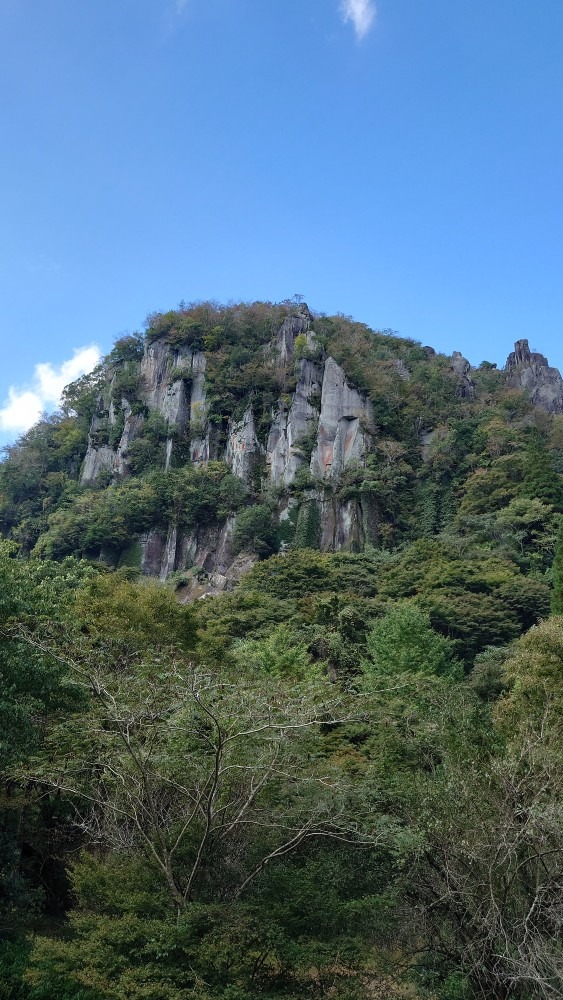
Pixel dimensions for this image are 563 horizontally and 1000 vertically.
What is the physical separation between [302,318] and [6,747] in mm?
57796

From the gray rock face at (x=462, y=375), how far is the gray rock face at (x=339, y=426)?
13.7 m

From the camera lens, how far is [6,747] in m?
8.68

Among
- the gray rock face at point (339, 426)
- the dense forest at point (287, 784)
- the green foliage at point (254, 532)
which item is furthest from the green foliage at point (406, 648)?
the gray rock face at point (339, 426)

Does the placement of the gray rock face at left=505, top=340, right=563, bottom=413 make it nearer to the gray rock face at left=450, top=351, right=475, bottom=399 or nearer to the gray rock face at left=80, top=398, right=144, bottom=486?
the gray rock face at left=450, top=351, right=475, bottom=399

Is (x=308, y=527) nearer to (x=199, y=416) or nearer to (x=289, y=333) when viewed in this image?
(x=199, y=416)

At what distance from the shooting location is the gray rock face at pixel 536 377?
A: 248 ft

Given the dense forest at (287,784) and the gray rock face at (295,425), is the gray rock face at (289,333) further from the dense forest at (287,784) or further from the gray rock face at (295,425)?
the dense forest at (287,784)

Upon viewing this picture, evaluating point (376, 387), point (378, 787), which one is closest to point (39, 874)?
point (378, 787)

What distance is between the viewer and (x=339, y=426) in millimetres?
52562

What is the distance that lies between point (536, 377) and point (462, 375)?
1611 centimetres

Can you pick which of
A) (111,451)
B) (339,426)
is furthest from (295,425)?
(111,451)

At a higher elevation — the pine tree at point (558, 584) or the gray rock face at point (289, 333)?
the gray rock face at point (289, 333)

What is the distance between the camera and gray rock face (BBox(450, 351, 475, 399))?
209ft

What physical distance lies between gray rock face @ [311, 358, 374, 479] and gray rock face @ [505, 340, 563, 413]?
28.6 meters
